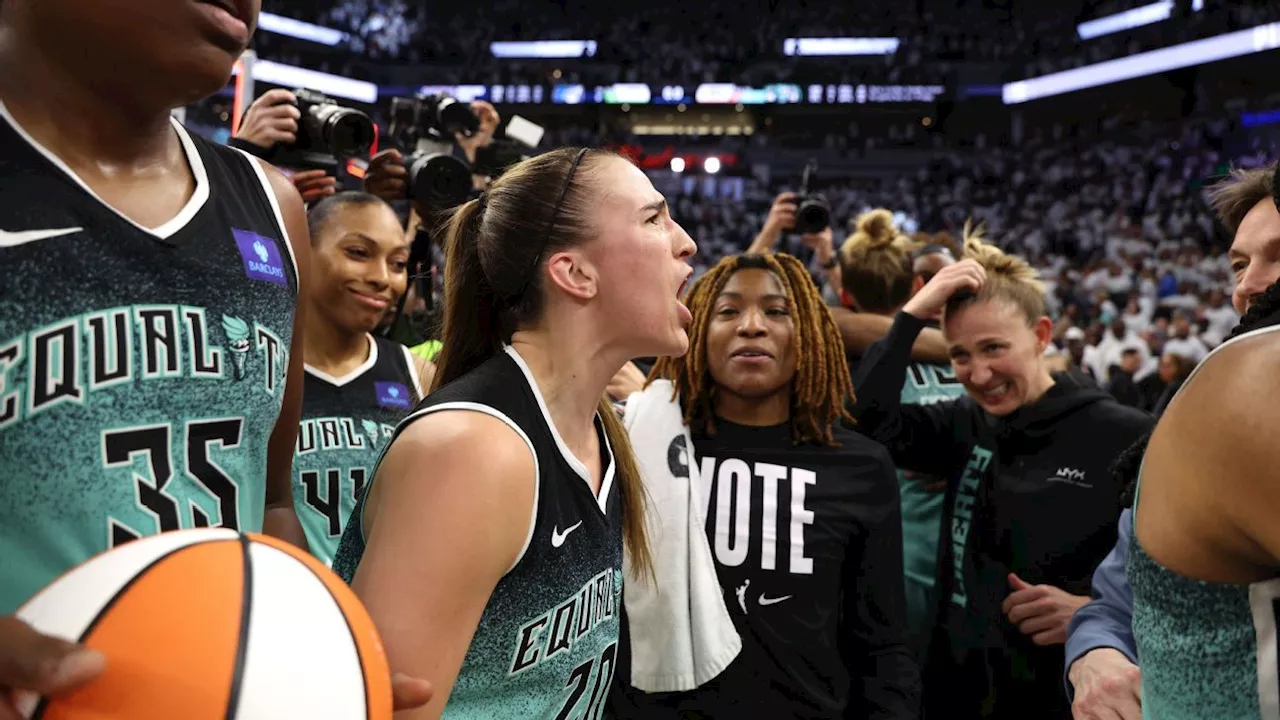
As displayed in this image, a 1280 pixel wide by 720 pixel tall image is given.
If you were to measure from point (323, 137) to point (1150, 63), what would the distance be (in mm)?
23630

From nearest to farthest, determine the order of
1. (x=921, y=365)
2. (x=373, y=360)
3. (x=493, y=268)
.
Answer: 1. (x=493, y=268)
2. (x=373, y=360)
3. (x=921, y=365)

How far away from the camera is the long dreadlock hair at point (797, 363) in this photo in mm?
2752

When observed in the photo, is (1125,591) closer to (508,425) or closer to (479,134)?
(508,425)

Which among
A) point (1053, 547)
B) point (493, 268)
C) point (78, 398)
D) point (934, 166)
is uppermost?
point (934, 166)

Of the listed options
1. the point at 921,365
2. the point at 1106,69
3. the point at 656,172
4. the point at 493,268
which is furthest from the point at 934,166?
the point at 493,268

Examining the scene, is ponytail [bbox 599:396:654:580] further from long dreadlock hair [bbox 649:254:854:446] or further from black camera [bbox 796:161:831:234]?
black camera [bbox 796:161:831:234]

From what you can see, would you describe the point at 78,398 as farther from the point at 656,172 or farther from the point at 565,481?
the point at 656,172

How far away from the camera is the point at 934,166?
2609 cm

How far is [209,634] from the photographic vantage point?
3.10ft

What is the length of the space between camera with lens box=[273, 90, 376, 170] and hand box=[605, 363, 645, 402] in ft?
3.78

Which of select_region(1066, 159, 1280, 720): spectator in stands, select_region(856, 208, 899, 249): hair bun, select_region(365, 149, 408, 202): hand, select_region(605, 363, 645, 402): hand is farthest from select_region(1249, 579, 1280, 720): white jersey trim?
select_region(856, 208, 899, 249): hair bun

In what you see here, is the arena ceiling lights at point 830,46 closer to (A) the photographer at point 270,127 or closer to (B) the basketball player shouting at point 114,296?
(A) the photographer at point 270,127

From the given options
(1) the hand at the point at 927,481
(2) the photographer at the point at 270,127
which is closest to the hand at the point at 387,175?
(2) the photographer at the point at 270,127

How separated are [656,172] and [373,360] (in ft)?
80.8
